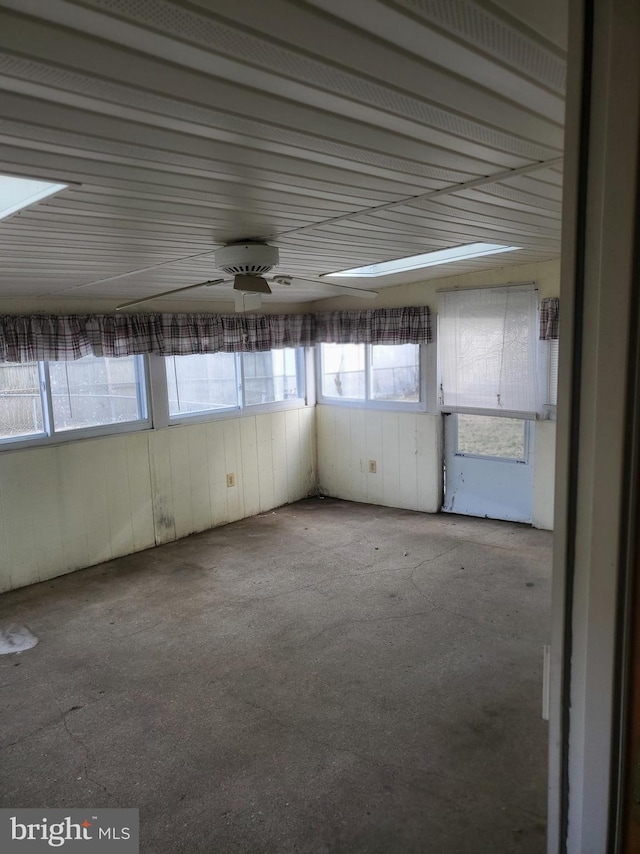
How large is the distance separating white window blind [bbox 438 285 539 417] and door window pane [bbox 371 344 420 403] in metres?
0.34

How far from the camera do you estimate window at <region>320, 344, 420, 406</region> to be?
576cm

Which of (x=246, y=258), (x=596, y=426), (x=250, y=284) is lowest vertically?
(x=596, y=426)

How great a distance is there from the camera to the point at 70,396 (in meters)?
4.62

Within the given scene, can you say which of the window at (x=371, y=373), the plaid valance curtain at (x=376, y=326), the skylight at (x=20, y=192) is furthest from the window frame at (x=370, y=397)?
Result: the skylight at (x=20, y=192)

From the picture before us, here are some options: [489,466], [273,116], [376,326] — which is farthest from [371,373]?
[273,116]

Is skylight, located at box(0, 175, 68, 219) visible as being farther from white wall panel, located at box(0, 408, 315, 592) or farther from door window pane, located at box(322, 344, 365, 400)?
door window pane, located at box(322, 344, 365, 400)

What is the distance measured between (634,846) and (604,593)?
1.08ft

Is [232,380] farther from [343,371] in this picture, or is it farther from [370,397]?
[370,397]

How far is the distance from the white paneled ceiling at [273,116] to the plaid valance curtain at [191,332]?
5.50 feet

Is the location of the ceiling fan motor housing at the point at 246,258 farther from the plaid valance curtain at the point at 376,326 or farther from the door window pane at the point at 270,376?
the door window pane at the point at 270,376

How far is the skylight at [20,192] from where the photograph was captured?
1872 mm

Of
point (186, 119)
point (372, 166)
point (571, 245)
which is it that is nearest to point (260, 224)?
point (372, 166)

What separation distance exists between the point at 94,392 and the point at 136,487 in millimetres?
873

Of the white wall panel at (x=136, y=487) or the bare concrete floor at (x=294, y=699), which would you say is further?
the white wall panel at (x=136, y=487)
